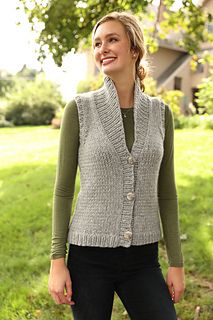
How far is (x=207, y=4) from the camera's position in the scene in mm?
26641

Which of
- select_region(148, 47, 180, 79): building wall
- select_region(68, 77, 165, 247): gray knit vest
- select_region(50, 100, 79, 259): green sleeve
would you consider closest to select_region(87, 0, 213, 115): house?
select_region(148, 47, 180, 79): building wall

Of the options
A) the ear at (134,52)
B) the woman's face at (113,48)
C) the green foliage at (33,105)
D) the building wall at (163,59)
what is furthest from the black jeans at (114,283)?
the building wall at (163,59)

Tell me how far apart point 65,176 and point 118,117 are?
1.38 ft

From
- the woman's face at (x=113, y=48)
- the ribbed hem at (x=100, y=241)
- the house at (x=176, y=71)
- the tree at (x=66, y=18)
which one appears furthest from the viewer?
the house at (x=176, y=71)

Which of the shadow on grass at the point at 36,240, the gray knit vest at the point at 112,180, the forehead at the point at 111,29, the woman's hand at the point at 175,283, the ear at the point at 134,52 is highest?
the forehead at the point at 111,29

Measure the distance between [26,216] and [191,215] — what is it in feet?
8.37

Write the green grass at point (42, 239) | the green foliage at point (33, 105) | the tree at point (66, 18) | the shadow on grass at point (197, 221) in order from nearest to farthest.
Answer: the green grass at point (42, 239) < the shadow on grass at point (197, 221) < the tree at point (66, 18) < the green foliage at point (33, 105)

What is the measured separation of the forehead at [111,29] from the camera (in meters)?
2.22

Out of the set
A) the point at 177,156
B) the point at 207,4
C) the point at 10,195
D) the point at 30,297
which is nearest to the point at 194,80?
the point at 207,4

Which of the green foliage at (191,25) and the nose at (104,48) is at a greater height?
the green foliage at (191,25)

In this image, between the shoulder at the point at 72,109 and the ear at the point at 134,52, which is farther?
the ear at the point at 134,52

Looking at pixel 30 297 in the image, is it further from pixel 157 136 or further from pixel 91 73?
pixel 91 73

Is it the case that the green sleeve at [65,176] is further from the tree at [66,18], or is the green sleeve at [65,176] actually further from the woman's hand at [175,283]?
the tree at [66,18]

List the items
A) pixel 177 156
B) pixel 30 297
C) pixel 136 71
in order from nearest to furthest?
pixel 136 71
pixel 30 297
pixel 177 156
